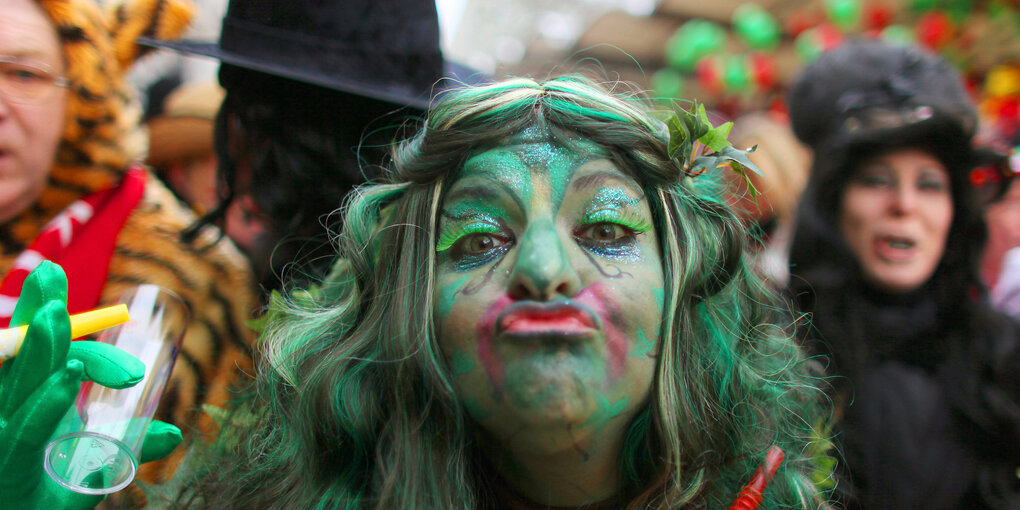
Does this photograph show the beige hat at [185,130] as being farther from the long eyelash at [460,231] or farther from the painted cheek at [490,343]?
the painted cheek at [490,343]

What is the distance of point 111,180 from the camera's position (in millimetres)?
2068

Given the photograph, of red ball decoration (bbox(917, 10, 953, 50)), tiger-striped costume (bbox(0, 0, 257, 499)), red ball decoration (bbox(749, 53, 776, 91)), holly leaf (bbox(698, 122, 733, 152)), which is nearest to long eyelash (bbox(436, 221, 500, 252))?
holly leaf (bbox(698, 122, 733, 152))

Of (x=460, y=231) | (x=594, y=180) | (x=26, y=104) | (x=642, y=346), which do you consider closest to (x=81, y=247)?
(x=26, y=104)

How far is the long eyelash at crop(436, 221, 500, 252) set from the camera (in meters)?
1.37

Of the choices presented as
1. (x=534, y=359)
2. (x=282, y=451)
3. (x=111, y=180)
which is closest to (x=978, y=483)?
(x=534, y=359)

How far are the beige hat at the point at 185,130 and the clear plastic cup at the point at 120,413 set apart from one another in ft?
6.50

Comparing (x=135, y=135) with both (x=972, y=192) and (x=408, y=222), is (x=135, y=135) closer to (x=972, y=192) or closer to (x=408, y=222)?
(x=408, y=222)

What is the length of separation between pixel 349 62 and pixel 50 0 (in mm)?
776

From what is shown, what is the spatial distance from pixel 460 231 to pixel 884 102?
1602 millimetres

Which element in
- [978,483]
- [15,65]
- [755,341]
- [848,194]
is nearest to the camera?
[755,341]

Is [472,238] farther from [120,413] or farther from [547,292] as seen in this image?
[120,413]

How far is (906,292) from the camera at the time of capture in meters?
2.17

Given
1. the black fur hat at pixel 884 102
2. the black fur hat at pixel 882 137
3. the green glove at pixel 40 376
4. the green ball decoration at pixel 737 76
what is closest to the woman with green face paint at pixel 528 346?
the green glove at pixel 40 376

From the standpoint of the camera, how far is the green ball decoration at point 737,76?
5285 millimetres
